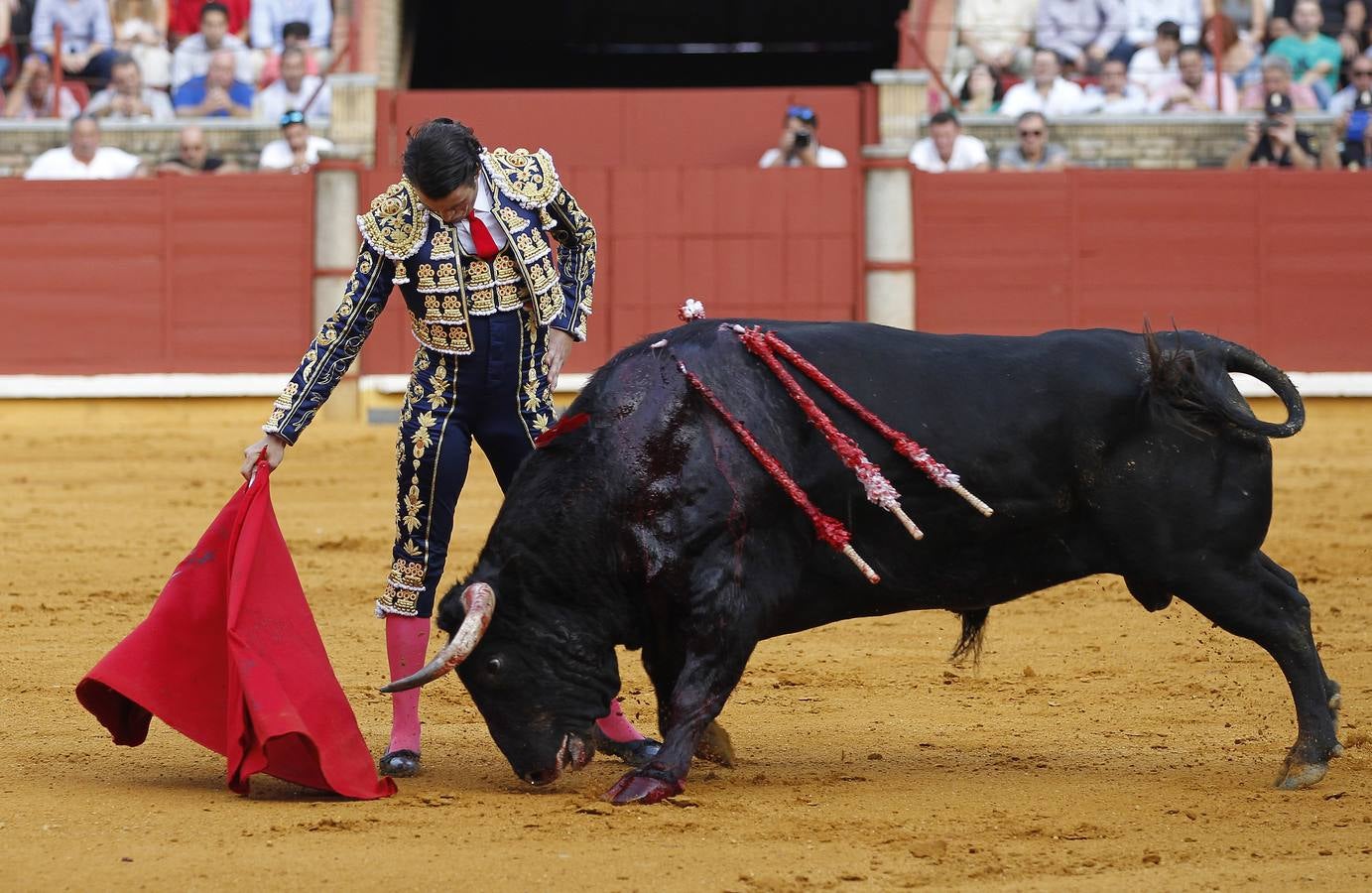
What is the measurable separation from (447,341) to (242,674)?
745 mm

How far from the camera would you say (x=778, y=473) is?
354 centimetres

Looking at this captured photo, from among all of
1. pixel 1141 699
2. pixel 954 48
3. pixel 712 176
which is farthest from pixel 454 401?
pixel 954 48

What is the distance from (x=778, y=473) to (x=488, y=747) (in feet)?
3.35

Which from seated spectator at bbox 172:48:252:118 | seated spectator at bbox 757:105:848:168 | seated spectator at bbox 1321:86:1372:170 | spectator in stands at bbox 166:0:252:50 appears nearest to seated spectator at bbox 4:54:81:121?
seated spectator at bbox 172:48:252:118

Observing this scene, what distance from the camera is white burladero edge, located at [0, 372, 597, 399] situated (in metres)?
10.6

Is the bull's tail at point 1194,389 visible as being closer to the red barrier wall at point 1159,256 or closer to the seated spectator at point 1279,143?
the red barrier wall at point 1159,256

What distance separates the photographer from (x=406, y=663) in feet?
12.8

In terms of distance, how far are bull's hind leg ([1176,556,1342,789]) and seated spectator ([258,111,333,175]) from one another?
7.86 metres

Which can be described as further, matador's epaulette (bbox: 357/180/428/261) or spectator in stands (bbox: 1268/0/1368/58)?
spectator in stands (bbox: 1268/0/1368/58)

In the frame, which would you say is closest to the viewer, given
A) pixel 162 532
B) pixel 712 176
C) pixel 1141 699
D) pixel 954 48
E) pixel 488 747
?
pixel 488 747

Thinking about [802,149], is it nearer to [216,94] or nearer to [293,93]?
[293,93]

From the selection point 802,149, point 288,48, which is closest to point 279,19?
point 288,48

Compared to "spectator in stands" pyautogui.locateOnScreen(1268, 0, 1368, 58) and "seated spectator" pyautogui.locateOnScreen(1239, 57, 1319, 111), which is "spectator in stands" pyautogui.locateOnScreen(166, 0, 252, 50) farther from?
"spectator in stands" pyautogui.locateOnScreen(1268, 0, 1368, 58)

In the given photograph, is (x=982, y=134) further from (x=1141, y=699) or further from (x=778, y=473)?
(x=778, y=473)
